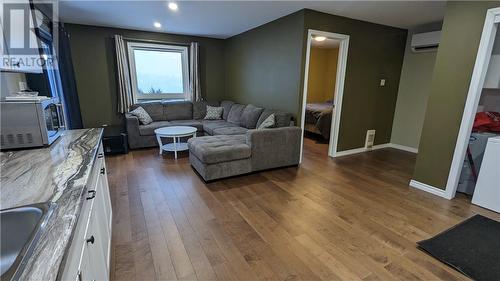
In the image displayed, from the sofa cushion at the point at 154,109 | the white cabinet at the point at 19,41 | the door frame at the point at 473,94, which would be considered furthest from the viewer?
the sofa cushion at the point at 154,109

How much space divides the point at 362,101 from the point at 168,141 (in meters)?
3.89

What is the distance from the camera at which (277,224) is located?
88.7 inches

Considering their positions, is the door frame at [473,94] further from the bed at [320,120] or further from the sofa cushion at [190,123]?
the sofa cushion at [190,123]

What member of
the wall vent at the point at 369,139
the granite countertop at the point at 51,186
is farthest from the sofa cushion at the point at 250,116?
the granite countertop at the point at 51,186

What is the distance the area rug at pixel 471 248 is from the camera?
173 cm

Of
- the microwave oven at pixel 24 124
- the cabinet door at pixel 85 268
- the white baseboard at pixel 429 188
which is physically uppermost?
the microwave oven at pixel 24 124

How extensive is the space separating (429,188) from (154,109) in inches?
198

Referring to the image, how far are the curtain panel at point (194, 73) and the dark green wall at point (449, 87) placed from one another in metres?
4.51

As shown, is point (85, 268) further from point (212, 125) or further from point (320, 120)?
point (320, 120)

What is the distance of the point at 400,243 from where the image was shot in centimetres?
201

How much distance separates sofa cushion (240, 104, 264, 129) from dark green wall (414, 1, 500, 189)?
2.47m

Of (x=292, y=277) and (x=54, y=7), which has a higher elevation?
(x=54, y=7)

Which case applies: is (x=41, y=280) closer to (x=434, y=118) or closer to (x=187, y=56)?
(x=434, y=118)

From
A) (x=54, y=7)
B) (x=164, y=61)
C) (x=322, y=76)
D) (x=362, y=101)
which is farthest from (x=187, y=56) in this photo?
(x=322, y=76)
